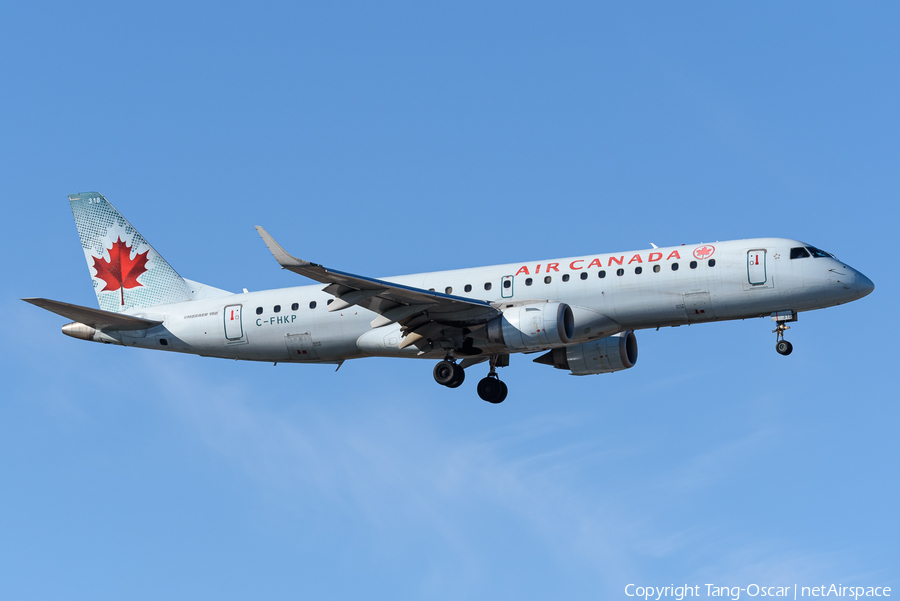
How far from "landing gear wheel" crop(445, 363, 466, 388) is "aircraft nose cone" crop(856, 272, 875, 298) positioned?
42.0 feet

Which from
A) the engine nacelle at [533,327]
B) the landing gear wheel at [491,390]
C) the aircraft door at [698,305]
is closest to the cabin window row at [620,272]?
the aircraft door at [698,305]

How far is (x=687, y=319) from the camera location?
36.4 metres

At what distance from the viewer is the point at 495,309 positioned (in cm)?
3691

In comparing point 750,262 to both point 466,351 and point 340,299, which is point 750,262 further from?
point 340,299

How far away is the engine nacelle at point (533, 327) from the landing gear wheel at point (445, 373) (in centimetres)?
227

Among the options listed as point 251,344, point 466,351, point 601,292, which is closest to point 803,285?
point 601,292

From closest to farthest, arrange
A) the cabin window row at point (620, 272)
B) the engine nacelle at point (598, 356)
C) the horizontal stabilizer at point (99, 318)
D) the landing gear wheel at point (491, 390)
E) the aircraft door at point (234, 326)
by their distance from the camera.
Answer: the cabin window row at point (620, 272), the horizontal stabilizer at point (99, 318), the landing gear wheel at point (491, 390), the engine nacelle at point (598, 356), the aircraft door at point (234, 326)

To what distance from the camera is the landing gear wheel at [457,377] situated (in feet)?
127

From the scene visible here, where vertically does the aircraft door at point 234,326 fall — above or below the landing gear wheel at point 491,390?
above

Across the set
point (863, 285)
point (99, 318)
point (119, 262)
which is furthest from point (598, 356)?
point (119, 262)

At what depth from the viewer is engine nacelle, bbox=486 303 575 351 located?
35800 mm

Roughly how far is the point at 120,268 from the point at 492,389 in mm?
15506

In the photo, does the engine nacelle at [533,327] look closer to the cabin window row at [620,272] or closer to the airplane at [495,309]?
the airplane at [495,309]

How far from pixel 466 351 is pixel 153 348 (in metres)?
12.2
